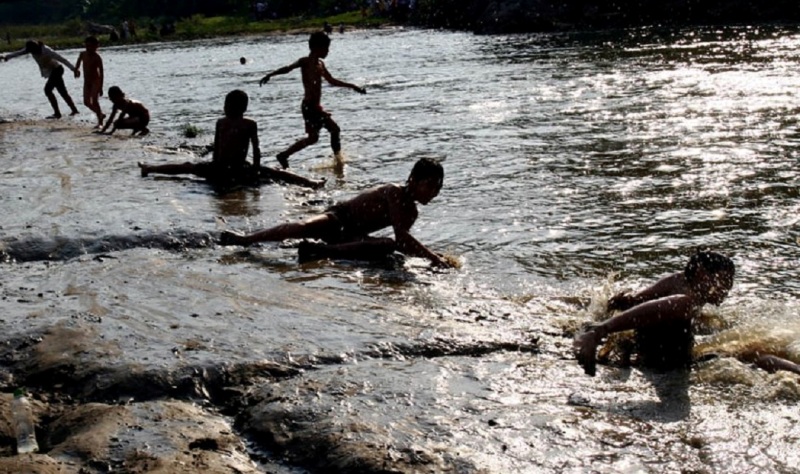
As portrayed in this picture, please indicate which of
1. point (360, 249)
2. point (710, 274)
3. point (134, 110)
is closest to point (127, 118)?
point (134, 110)

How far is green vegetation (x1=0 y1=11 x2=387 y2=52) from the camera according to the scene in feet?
195

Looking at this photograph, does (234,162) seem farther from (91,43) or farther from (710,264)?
(91,43)

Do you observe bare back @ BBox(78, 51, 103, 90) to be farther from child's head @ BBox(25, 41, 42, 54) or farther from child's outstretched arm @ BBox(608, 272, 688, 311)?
child's outstretched arm @ BBox(608, 272, 688, 311)

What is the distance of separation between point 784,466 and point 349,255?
4306 mm

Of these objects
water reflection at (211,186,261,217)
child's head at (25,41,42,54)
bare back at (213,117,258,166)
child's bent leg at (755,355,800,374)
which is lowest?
child's bent leg at (755,355,800,374)

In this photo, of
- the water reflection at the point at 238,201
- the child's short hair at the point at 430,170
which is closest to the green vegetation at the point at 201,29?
the water reflection at the point at 238,201

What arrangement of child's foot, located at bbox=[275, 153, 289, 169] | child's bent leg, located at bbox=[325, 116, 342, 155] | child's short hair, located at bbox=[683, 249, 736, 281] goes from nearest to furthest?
1. child's short hair, located at bbox=[683, 249, 736, 281]
2. child's foot, located at bbox=[275, 153, 289, 169]
3. child's bent leg, located at bbox=[325, 116, 342, 155]

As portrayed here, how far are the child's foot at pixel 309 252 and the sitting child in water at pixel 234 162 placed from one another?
11.2ft

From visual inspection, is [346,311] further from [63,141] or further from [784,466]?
[63,141]

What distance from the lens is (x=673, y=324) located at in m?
5.65

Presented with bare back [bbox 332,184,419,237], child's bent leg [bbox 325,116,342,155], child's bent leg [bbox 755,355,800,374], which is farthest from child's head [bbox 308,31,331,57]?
child's bent leg [bbox 755,355,800,374]

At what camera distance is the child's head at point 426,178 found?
7480 mm

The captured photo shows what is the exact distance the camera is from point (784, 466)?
169 inches

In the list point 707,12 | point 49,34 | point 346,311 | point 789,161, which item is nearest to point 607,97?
point 789,161
